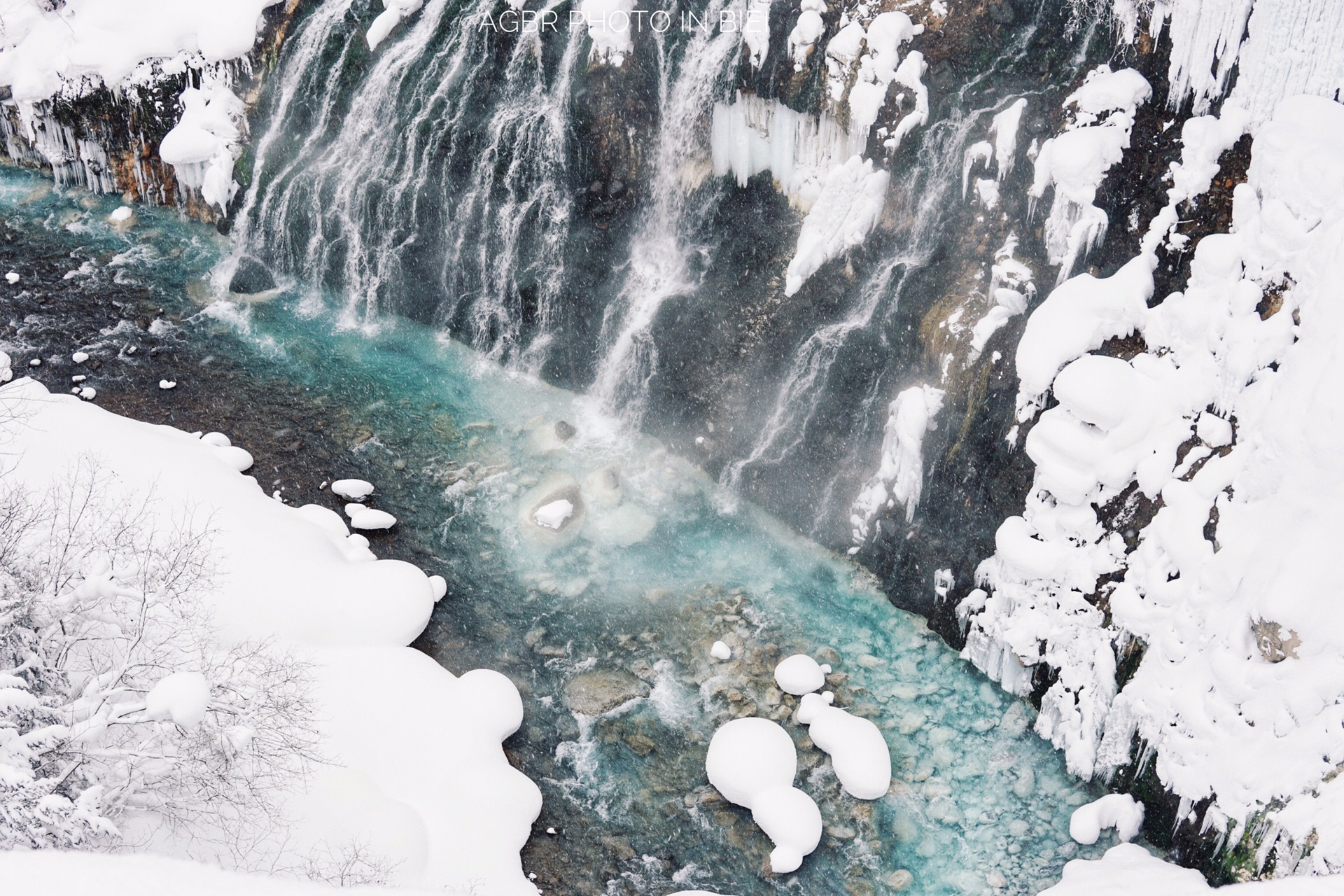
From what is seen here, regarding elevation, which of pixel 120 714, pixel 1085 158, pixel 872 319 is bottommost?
pixel 120 714

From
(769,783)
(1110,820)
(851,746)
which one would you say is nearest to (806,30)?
(851,746)

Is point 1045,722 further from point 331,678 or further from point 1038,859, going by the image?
point 331,678

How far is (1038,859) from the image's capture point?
A: 10664 mm

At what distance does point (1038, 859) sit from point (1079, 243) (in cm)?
735

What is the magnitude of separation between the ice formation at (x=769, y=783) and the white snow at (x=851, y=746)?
43 centimetres

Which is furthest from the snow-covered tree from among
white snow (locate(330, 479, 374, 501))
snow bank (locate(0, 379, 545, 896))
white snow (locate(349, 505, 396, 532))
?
white snow (locate(330, 479, 374, 501))

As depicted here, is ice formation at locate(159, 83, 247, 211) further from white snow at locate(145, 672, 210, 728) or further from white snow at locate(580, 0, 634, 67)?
white snow at locate(145, 672, 210, 728)

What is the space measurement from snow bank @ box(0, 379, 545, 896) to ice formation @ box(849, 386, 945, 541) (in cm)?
571

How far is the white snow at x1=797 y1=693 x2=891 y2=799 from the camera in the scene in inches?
443

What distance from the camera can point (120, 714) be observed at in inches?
318

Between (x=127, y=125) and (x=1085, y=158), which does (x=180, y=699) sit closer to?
(x=1085, y=158)

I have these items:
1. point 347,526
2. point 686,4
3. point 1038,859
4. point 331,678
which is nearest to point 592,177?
point 686,4

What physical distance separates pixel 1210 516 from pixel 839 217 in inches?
272

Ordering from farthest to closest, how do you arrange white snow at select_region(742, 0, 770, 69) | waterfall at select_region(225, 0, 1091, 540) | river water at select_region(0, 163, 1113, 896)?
white snow at select_region(742, 0, 770, 69) → waterfall at select_region(225, 0, 1091, 540) → river water at select_region(0, 163, 1113, 896)
